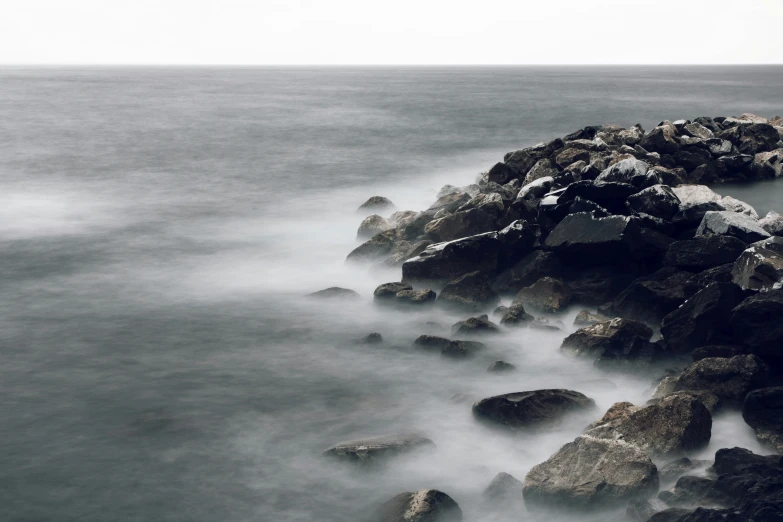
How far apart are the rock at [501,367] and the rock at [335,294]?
4.23m

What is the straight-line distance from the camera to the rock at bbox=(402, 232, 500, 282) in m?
15.3

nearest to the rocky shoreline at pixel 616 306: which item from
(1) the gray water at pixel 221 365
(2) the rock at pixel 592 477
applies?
(2) the rock at pixel 592 477

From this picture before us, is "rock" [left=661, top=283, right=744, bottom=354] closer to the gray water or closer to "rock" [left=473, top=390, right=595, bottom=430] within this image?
the gray water

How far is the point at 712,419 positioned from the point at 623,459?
219 centimetres

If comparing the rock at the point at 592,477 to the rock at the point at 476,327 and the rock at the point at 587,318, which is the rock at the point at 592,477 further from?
the rock at the point at 587,318

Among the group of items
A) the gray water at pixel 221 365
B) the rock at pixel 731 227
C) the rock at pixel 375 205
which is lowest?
the gray water at pixel 221 365

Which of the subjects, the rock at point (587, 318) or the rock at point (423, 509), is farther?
the rock at point (587, 318)

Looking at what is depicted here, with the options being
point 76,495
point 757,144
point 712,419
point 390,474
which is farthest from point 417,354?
point 757,144

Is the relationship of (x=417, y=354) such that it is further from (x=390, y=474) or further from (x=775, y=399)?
(x=775, y=399)

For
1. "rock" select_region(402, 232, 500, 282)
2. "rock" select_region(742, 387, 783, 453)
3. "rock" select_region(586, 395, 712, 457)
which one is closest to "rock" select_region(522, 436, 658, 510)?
"rock" select_region(586, 395, 712, 457)

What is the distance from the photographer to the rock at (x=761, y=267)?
12.0 metres

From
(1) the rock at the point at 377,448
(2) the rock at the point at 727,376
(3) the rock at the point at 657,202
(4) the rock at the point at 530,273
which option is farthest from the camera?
(3) the rock at the point at 657,202

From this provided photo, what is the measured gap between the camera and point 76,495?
858 cm

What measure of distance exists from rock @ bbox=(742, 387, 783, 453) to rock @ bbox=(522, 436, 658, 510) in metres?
1.99
